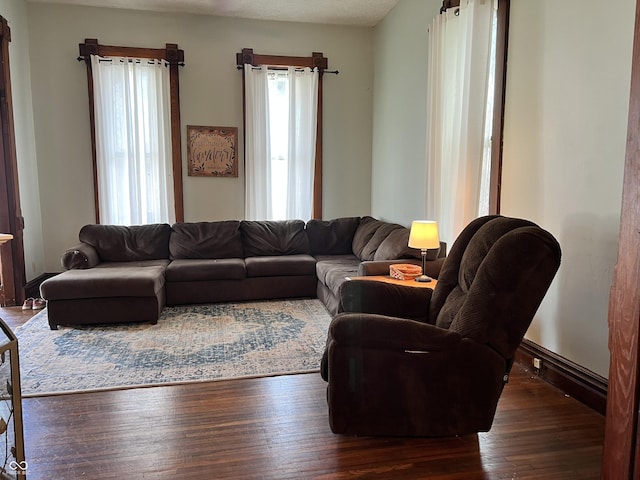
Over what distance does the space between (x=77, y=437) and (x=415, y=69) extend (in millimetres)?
4148

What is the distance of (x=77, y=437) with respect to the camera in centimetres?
217

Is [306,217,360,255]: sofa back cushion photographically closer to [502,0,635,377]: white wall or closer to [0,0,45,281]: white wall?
[502,0,635,377]: white wall

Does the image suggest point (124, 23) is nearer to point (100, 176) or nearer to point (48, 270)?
point (100, 176)

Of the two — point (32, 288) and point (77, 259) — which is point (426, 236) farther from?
point (32, 288)

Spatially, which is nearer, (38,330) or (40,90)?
(38,330)

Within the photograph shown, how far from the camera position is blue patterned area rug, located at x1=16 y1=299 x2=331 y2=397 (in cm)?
283

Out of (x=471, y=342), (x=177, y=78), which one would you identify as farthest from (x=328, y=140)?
(x=471, y=342)

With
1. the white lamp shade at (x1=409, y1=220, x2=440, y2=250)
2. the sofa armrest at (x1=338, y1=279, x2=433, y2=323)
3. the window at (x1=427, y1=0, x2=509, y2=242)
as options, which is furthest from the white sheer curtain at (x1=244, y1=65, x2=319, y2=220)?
the sofa armrest at (x1=338, y1=279, x2=433, y2=323)

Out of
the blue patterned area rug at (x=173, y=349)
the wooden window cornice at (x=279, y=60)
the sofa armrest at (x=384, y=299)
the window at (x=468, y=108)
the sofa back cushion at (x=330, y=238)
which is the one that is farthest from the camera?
the wooden window cornice at (x=279, y=60)

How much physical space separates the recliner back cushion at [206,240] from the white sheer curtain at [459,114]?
2240mm

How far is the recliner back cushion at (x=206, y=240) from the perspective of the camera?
4941 mm

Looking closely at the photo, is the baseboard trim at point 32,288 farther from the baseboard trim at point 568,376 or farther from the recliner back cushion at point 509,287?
the baseboard trim at point 568,376

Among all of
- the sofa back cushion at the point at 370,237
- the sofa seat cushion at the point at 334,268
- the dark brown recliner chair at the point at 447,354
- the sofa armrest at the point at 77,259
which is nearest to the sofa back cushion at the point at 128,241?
the sofa armrest at the point at 77,259

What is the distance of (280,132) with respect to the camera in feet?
18.1
